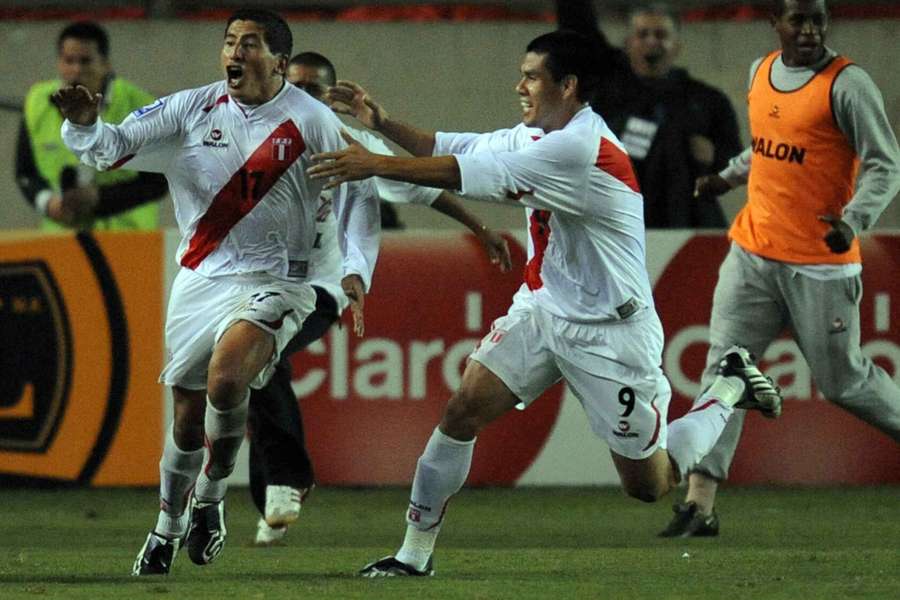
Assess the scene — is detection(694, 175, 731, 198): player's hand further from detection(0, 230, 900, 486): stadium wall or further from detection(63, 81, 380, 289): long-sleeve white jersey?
detection(63, 81, 380, 289): long-sleeve white jersey

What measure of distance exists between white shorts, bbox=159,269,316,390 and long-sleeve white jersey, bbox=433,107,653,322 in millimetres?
862

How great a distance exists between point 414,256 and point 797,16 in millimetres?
2980

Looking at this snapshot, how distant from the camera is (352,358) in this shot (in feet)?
37.1

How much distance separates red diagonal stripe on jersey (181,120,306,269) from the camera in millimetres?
8055

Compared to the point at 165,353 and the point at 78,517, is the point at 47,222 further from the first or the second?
the point at 78,517

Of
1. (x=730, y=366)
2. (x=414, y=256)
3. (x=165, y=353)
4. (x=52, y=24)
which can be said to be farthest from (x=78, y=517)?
(x=52, y=24)

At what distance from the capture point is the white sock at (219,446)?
7.96m

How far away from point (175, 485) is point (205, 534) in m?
0.21

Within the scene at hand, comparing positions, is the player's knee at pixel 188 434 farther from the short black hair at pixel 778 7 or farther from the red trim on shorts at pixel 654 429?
the short black hair at pixel 778 7

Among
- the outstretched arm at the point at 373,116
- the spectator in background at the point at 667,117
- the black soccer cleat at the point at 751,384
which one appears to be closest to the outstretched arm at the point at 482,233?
the outstretched arm at the point at 373,116

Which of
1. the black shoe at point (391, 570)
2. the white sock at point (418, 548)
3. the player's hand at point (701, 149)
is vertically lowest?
the black shoe at point (391, 570)

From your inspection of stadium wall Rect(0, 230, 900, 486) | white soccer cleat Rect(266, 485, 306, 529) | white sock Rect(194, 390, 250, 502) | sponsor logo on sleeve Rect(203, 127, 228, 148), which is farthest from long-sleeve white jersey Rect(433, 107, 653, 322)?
stadium wall Rect(0, 230, 900, 486)

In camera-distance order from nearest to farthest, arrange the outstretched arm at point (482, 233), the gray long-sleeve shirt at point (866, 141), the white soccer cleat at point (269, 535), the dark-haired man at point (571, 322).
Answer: the dark-haired man at point (571, 322) < the outstretched arm at point (482, 233) < the gray long-sleeve shirt at point (866, 141) < the white soccer cleat at point (269, 535)

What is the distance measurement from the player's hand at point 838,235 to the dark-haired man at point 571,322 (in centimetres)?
101
